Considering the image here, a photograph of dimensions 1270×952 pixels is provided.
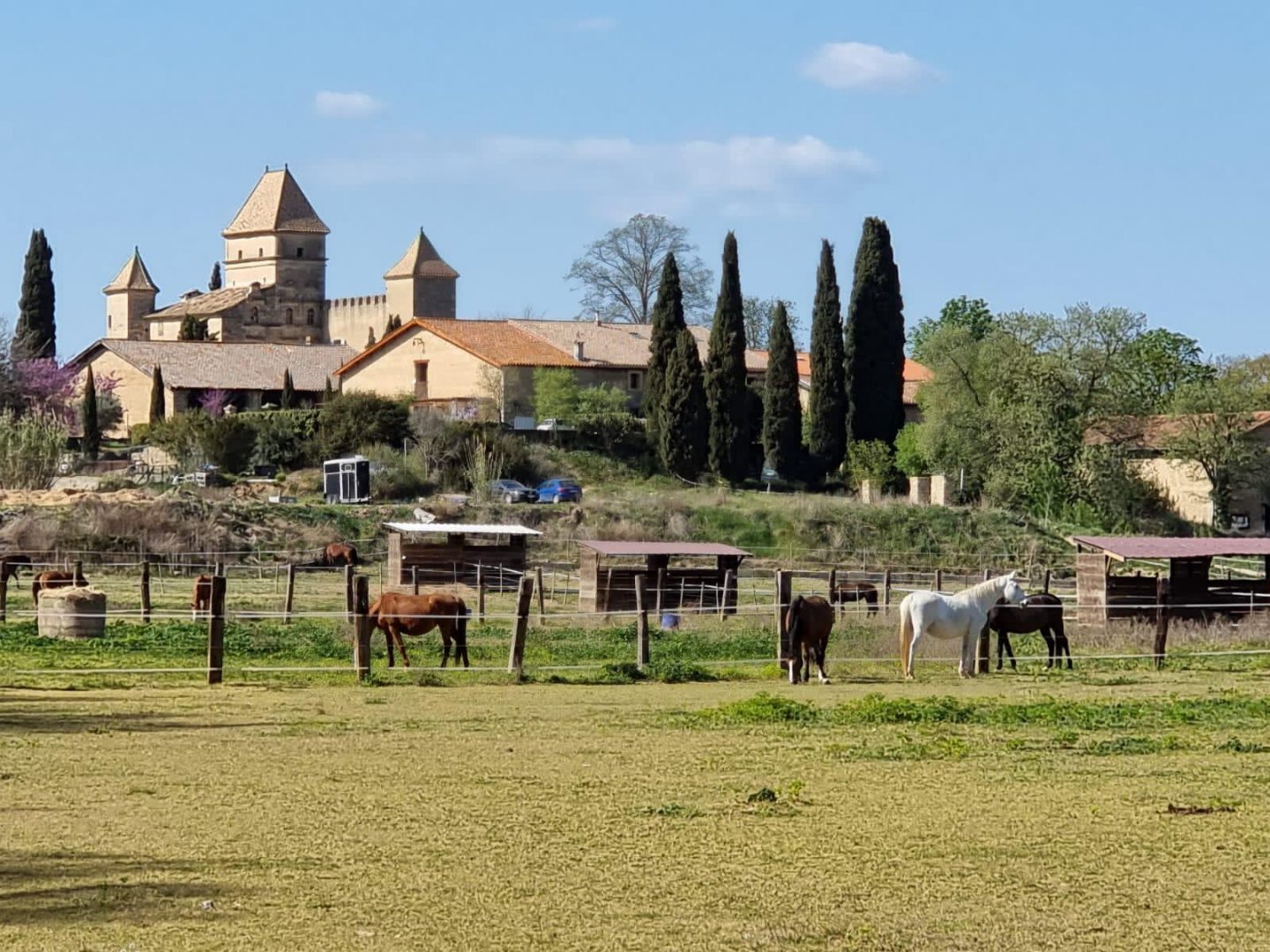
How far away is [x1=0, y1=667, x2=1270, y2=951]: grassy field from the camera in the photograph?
9812 millimetres

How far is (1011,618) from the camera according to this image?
27484 mm

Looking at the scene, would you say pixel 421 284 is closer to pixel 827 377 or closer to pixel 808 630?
pixel 827 377

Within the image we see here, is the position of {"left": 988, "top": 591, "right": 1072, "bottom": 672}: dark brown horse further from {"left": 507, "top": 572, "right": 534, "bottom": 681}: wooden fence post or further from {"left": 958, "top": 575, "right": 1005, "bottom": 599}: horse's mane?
{"left": 507, "top": 572, "right": 534, "bottom": 681}: wooden fence post

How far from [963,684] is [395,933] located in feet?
51.4

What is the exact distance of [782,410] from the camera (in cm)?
8231

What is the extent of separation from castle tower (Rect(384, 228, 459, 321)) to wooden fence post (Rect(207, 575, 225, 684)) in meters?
120

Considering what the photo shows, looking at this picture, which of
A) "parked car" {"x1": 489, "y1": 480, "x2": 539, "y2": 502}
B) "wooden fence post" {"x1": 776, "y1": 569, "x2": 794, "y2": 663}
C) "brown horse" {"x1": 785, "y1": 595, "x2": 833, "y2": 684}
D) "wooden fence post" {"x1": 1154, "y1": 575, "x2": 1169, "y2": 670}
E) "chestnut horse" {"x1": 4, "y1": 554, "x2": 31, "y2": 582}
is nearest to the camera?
"brown horse" {"x1": 785, "y1": 595, "x2": 833, "y2": 684}

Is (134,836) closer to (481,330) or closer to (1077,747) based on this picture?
(1077,747)

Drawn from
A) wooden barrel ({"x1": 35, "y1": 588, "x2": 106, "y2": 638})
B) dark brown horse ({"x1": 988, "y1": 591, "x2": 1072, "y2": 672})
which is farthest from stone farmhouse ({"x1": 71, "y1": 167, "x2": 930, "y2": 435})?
dark brown horse ({"x1": 988, "y1": 591, "x2": 1072, "y2": 672})

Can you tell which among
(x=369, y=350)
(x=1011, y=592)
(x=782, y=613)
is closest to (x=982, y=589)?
(x=1011, y=592)

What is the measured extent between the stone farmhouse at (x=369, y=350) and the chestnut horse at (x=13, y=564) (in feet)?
122

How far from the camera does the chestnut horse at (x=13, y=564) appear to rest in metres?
34.9

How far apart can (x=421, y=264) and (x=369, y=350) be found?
152 ft

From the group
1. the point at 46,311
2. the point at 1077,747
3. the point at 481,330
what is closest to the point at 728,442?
the point at 481,330
